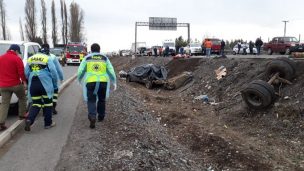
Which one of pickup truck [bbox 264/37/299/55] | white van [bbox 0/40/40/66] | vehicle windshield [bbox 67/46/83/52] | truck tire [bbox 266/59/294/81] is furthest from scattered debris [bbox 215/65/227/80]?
vehicle windshield [bbox 67/46/83/52]

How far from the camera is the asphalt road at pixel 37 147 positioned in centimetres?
696

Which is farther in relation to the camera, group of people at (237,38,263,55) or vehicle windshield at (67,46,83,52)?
vehicle windshield at (67,46,83,52)

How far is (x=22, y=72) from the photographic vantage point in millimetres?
9867

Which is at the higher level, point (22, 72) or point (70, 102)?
point (22, 72)

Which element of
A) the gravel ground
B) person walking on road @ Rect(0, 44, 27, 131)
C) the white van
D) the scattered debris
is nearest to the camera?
the gravel ground

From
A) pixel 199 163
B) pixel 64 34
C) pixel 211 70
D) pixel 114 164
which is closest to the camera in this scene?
pixel 114 164

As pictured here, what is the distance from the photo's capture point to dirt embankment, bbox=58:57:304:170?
7.71m

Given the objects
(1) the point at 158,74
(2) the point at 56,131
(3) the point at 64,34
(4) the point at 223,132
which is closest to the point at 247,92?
(4) the point at 223,132

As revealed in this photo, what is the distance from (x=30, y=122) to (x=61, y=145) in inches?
63.7

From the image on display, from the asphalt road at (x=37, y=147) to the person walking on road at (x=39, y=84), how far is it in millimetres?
433

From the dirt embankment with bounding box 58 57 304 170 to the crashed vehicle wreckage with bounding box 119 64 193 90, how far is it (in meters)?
5.23

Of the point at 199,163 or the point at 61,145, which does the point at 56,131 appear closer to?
the point at 61,145

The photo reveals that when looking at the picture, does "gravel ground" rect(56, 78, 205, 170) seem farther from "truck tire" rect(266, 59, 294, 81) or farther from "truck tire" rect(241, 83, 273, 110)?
"truck tire" rect(266, 59, 294, 81)

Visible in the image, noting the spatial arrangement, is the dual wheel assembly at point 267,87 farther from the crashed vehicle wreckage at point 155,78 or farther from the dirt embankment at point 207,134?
the crashed vehicle wreckage at point 155,78
